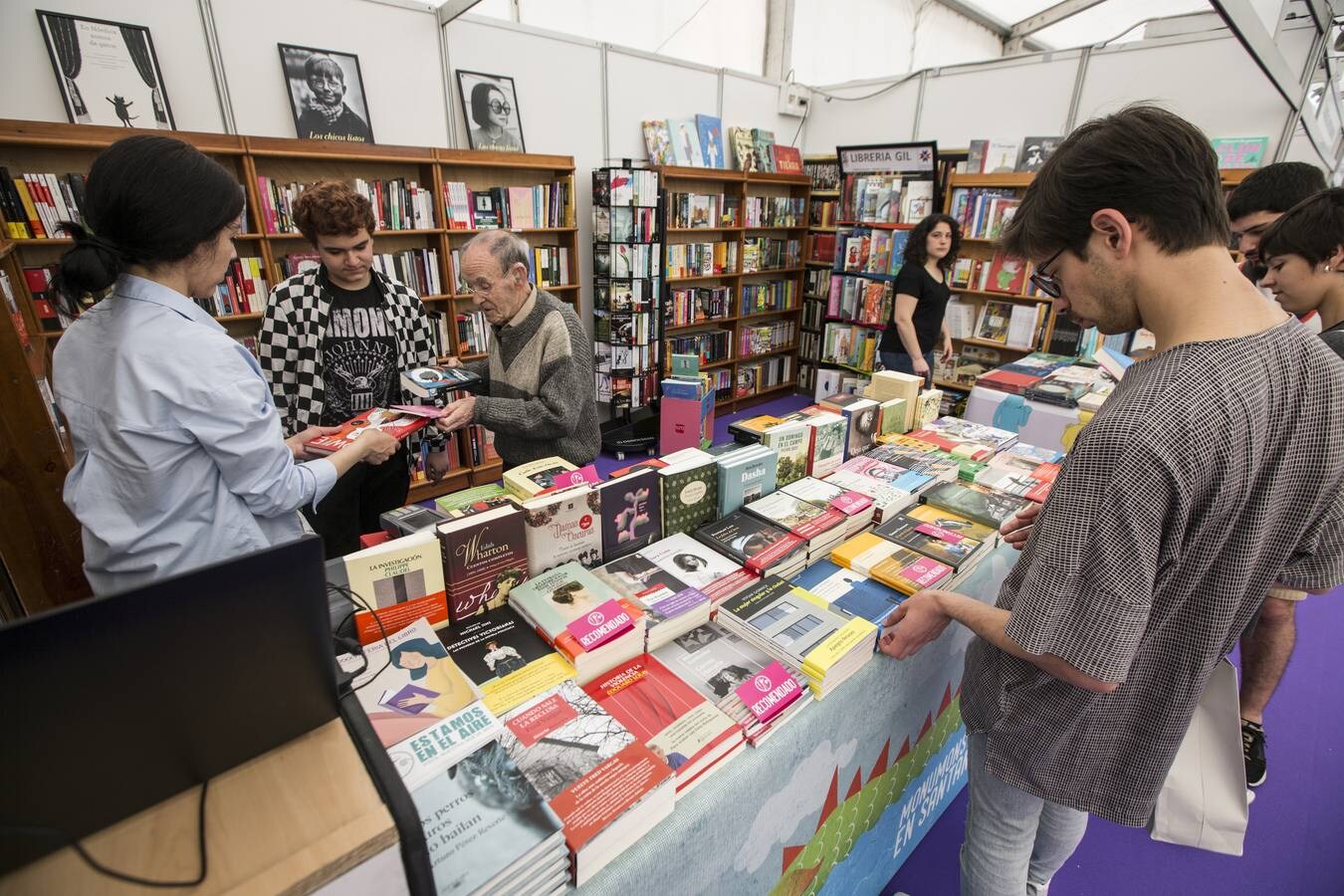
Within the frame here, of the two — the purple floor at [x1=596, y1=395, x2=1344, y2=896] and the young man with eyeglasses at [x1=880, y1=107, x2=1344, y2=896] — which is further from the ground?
the young man with eyeglasses at [x1=880, y1=107, x2=1344, y2=896]

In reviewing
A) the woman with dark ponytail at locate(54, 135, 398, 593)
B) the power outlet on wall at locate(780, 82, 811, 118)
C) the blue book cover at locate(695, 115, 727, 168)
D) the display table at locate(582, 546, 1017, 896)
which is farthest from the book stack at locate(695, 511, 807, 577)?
the power outlet on wall at locate(780, 82, 811, 118)

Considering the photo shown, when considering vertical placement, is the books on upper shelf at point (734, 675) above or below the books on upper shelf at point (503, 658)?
below

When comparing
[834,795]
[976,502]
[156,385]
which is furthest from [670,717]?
[976,502]

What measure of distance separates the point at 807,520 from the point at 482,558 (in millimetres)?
898

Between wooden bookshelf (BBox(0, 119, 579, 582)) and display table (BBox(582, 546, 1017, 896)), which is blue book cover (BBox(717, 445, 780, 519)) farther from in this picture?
wooden bookshelf (BBox(0, 119, 579, 582))

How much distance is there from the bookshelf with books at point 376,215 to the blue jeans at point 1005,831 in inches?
93.0

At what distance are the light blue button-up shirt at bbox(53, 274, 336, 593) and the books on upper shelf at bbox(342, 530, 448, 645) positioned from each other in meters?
0.28

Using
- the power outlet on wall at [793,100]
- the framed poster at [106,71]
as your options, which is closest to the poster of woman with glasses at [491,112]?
the framed poster at [106,71]

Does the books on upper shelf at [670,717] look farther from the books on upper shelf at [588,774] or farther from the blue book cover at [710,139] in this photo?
the blue book cover at [710,139]

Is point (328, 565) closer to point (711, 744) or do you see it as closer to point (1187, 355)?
point (711, 744)

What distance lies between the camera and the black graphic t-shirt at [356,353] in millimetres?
2111

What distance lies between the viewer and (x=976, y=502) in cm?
193

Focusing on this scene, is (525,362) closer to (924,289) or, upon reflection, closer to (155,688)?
(155,688)

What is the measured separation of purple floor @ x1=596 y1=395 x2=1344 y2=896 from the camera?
5.94 ft
